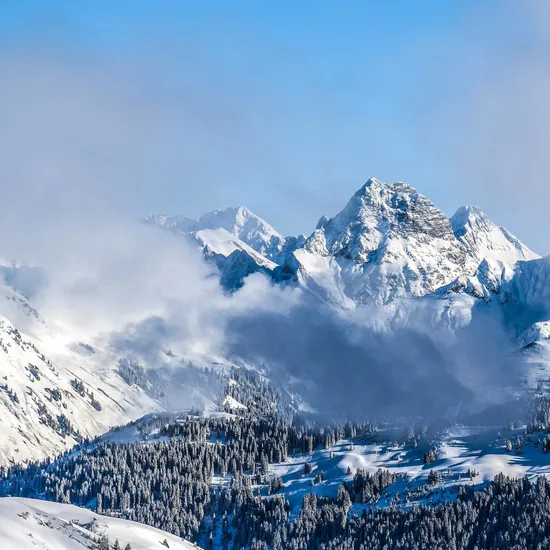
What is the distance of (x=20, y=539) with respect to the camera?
19838 centimetres
